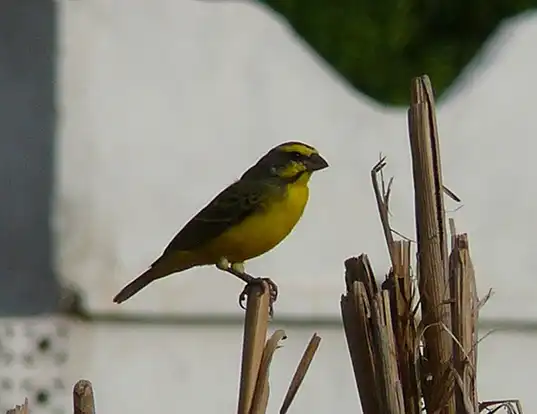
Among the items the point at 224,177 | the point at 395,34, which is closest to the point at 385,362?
the point at 224,177

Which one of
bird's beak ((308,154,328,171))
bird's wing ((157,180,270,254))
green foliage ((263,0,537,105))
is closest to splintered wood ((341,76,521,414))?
bird's beak ((308,154,328,171))

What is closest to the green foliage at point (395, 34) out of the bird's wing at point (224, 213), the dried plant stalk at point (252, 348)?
the bird's wing at point (224, 213)

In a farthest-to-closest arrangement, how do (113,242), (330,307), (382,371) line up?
(330,307), (113,242), (382,371)

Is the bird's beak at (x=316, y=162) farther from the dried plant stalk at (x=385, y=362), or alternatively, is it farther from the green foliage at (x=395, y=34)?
the green foliage at (x=395, y=34)

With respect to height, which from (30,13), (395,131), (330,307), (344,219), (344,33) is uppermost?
(344,33)

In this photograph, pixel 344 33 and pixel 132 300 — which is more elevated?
pixel 344 33

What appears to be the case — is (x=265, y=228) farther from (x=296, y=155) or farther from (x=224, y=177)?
(x=224, y=177)

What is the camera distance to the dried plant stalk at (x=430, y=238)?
4.54ft

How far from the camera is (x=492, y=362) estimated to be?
4262mm

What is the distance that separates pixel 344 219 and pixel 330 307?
0.27 meters

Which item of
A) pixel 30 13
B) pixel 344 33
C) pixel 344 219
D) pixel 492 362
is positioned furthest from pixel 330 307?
pixel 344 33

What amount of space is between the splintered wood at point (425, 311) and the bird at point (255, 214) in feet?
3.28

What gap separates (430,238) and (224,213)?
1.13 m

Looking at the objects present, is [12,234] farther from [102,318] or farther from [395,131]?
[395,131]
